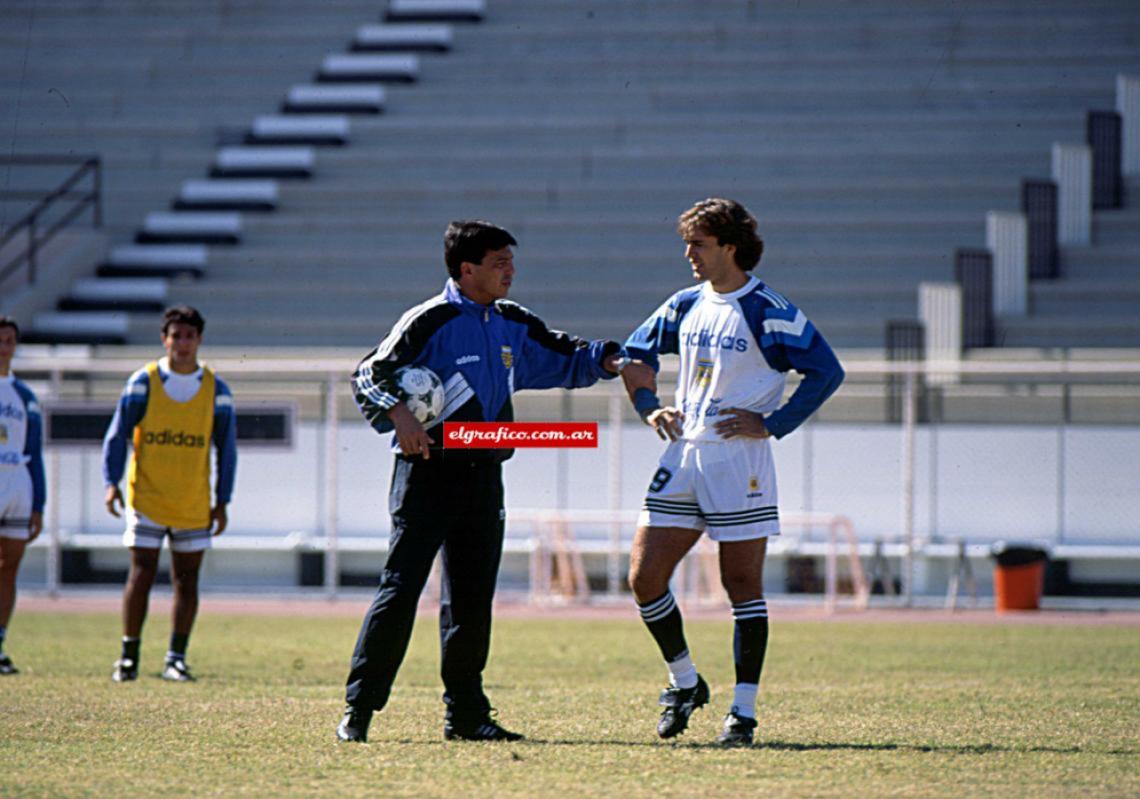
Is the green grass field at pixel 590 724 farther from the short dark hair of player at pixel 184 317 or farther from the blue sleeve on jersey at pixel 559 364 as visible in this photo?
the short dark hair of player at pixel 184 317

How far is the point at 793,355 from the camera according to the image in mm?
6969

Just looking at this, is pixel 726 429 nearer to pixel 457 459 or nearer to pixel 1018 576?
pixel 457 459

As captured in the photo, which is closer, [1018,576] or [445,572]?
[445,572]

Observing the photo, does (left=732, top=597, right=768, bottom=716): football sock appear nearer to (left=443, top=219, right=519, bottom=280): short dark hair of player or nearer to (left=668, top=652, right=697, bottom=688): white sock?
(left=668, top=652, right=697, bottom=688): white sock

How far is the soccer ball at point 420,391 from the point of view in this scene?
6.85 metres

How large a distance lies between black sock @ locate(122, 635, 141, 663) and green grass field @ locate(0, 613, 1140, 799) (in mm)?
216

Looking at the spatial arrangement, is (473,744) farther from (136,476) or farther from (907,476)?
(907,476)

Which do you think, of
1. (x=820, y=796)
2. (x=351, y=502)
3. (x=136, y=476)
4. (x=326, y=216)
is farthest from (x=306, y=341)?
(x=820, y=796)

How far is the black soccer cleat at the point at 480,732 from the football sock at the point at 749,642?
2.92 ft

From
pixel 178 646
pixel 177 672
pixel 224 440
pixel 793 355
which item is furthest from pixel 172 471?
pixel 793 355

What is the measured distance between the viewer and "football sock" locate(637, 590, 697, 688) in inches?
282

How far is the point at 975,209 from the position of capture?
22.5 meters

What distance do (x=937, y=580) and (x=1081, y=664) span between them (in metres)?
6.16

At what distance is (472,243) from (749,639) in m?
1.82
